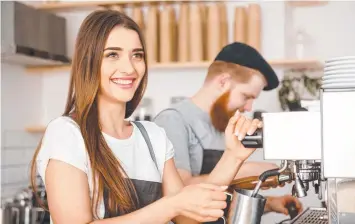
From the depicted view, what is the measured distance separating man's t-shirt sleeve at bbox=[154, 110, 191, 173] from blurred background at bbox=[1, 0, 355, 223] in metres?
0.81

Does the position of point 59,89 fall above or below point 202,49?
below

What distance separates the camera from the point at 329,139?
3.01 ft

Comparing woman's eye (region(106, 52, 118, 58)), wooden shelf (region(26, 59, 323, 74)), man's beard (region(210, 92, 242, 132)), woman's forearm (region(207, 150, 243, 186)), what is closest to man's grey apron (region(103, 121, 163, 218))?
woman's forearm (region(207, 150, 243, 186))

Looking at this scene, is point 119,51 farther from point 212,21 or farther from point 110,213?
point 212,21

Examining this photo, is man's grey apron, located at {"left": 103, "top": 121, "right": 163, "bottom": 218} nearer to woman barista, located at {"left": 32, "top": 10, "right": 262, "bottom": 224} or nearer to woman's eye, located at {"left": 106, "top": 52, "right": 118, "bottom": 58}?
woman barista, located at {"left": 32, "top": 10, "right": 262, "bottom": 224}

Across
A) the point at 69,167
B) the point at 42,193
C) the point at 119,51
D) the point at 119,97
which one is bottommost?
the point at 42,193

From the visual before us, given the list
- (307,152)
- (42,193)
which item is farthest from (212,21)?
(307,152)

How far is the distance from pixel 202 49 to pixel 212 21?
0.14 m

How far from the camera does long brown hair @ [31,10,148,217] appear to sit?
1.20 m

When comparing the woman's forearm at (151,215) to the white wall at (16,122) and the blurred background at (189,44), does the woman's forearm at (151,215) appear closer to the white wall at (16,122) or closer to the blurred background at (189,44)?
the blurred background at (189,44)

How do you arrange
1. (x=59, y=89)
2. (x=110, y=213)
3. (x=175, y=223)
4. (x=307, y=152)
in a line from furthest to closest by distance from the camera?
(x=59, y=89) → (x=175, y=223) → (x=110, y=213) → (x=307, y=152)

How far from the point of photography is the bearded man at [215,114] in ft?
5.85

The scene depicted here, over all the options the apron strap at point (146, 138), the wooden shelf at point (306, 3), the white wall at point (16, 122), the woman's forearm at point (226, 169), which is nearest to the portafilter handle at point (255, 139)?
the woman's forearm at point (226, 169)

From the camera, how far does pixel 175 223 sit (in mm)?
1408
